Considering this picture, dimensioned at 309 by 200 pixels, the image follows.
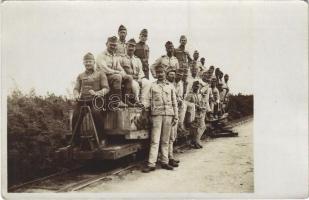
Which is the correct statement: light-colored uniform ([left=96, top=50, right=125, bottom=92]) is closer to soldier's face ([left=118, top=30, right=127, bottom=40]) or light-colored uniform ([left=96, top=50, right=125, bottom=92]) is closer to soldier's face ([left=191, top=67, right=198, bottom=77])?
soldier's face ([left=118, top=30, right=127, bottom=40])

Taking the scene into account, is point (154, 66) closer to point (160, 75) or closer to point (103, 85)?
point (160, 75)

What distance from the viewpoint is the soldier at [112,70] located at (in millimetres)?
5402

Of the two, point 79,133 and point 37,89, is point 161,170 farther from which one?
point 37,89

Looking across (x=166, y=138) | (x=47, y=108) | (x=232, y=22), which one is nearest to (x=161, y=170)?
(x=166, y=138)

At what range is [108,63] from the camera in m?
5.54

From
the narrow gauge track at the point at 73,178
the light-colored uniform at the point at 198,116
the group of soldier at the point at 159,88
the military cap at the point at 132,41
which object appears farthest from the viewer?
the light-colored uniform at the point at 198,116

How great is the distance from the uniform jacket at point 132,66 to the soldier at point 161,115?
0.64 ft

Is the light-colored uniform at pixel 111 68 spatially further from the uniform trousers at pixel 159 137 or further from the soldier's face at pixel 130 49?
the uniform trousers at pixel 159 137

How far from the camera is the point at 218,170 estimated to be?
5.73 meters

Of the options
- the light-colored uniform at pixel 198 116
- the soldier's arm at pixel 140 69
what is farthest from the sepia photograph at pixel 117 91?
the light-colored uniform at pixel 198 116

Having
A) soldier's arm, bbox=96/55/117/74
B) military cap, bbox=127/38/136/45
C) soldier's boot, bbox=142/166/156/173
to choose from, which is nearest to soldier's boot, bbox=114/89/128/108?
soldier's arm, bbox=96/55/117/74

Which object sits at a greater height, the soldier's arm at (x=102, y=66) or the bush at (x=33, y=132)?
the soldier's arm at (x=102, y=66)

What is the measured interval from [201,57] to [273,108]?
1.10 metres

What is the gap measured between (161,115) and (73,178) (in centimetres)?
130
